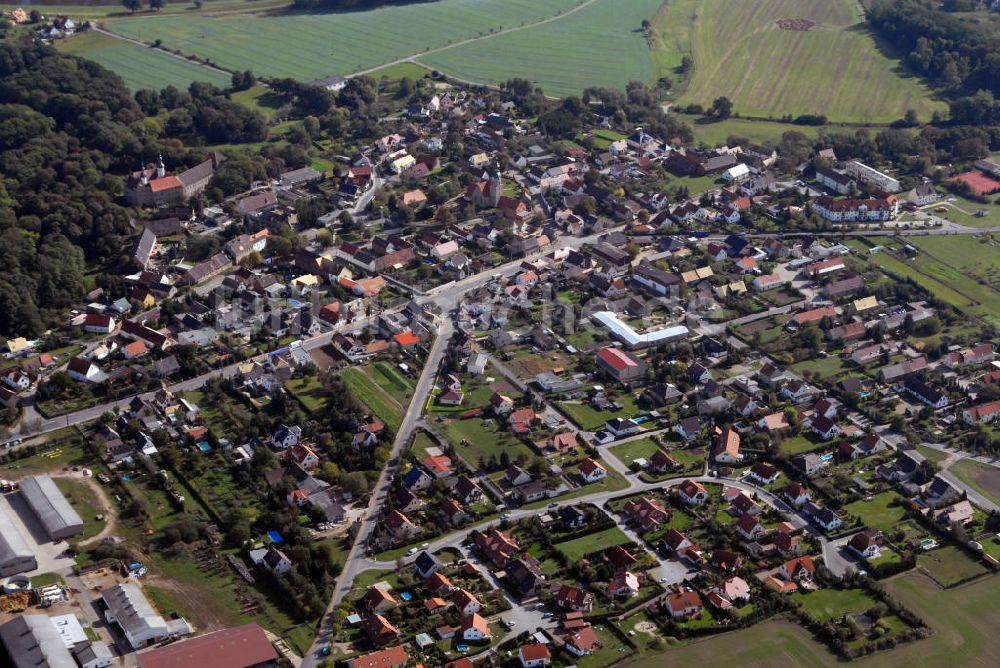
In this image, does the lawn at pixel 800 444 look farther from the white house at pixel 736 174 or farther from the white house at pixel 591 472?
the white house at pixel 736 174

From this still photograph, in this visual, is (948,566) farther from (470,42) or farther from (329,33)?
(329,33)

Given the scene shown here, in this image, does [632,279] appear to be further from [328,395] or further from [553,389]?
[328,395]

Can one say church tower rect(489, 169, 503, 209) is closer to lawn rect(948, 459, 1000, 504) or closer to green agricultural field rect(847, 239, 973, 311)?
green agricultural field rect(847, 239, 973, 311)

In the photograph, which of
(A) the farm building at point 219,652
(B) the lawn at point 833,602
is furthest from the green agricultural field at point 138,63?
(B) the lawn at point 833,602

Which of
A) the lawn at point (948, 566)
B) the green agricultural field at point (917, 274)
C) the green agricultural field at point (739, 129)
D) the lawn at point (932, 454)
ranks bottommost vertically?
the lawn at point (948, 566)

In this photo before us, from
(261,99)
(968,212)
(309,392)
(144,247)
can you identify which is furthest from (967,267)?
(261,99)

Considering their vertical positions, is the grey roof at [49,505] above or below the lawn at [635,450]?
above

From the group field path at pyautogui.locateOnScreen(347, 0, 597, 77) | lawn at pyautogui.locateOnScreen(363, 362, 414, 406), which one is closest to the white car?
lawn at pyautogui.locateOnScreen(363, 362, 414, 406)
